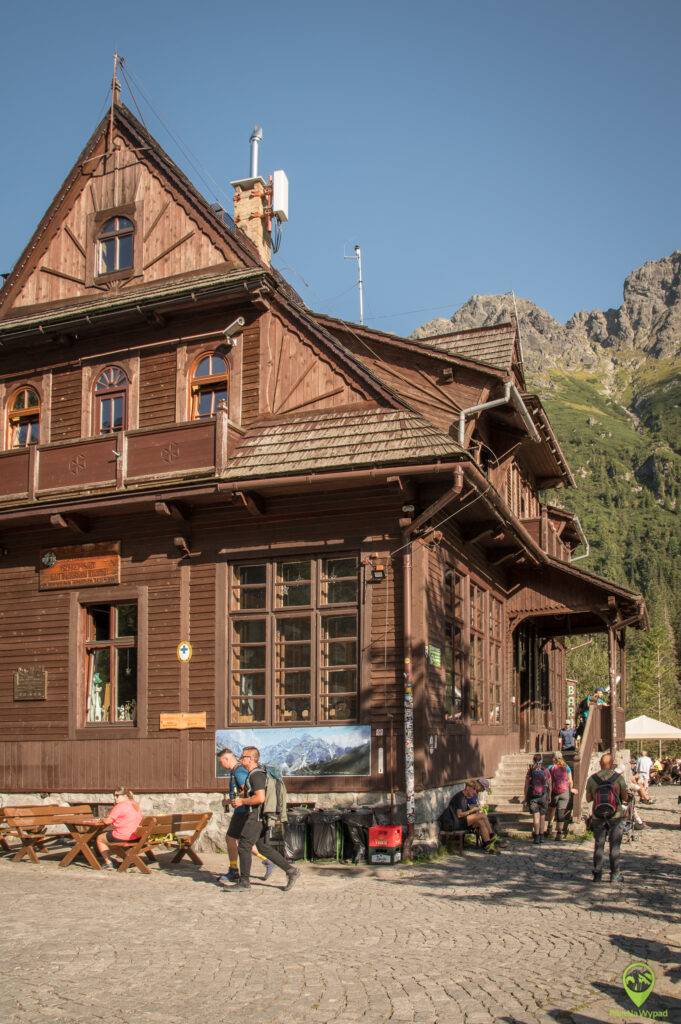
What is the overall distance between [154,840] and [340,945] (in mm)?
7194

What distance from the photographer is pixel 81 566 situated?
19.8 m

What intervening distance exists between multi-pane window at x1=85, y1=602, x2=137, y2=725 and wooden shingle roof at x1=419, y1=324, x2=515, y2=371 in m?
7.70

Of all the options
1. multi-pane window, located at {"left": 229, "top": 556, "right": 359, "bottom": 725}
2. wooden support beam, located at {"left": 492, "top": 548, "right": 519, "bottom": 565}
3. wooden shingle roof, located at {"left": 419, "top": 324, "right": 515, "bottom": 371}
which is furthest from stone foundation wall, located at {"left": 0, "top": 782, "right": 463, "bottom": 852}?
wooden shingle roof, located at {"left": 419, "top": 324, "right": 515, "bottom": 371}

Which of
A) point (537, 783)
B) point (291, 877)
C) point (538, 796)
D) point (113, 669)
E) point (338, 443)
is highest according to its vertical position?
point (338, 443)

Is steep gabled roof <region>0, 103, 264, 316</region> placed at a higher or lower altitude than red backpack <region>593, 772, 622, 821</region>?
higher

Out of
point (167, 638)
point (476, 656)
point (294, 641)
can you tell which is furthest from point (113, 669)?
point (476, 656)

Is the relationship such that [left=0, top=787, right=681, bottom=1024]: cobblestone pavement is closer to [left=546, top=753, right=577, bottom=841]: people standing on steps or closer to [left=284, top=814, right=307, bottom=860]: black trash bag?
[left=284, top=814, right=307, bottom=860]: black trash bag

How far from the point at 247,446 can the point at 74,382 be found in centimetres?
440

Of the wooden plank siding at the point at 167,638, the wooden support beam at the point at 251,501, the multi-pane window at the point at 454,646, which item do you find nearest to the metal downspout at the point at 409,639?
the wooden plank siding at the point at 167,638

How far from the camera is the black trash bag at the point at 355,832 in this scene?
631 inches

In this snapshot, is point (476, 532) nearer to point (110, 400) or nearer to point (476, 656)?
point (476, 656)

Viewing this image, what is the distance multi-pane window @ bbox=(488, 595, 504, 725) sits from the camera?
2391cm

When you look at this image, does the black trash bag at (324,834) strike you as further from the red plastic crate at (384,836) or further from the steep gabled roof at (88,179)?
the steep gabled roof at (88,179)

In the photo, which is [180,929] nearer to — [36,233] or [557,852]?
[557,852]
